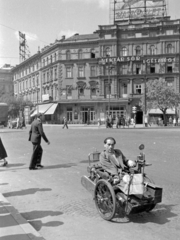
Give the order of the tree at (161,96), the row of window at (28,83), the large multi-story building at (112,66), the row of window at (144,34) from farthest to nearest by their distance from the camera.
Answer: the row of window at (28,83)
the large multi-story building at (112,66)
the row of window at (144,34)
the tree at (161,96)

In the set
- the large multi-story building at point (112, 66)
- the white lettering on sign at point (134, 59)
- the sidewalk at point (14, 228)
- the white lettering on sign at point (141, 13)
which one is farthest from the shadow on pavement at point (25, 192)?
the white lettering on sign at point (141, 13)

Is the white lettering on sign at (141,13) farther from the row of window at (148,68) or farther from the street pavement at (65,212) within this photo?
the street pavement at (65,212)

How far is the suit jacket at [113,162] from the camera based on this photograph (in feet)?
14.7

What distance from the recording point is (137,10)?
165ft

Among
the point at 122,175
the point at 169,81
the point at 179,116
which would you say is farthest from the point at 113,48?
the point at 122,175

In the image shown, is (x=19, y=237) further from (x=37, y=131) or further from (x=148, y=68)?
(x=148, y=68)

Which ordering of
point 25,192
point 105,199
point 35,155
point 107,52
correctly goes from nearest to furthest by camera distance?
point 105,199 → point 25,192 → point 35,155 → point 107,52

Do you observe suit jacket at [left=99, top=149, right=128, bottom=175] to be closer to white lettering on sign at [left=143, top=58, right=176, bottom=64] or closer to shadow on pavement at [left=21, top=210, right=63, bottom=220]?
shadow on pavement at [left=21, top=210, right=63, bottom=220]

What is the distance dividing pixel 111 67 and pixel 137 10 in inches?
500

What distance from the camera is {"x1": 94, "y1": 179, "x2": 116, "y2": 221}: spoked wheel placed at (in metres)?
4.03

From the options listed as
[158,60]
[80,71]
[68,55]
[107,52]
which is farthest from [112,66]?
[68,55]

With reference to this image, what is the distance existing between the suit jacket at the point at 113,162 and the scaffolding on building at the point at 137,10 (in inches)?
1931

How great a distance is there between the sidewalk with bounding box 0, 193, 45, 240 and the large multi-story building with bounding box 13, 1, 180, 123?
3993 centimetres

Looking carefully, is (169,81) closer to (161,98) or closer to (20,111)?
(161,98)
